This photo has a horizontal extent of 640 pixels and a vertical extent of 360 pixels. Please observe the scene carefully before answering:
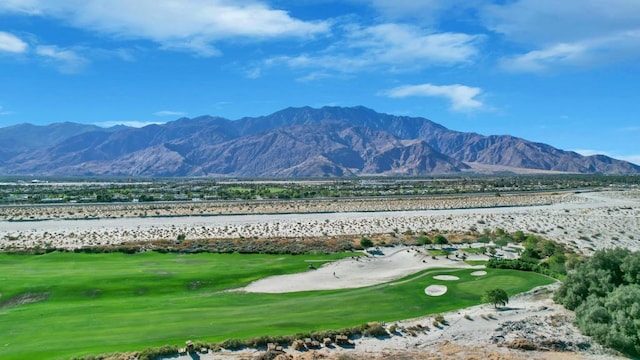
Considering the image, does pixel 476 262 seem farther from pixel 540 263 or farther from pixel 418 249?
pixel 418 249

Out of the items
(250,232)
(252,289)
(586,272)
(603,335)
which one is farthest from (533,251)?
(250,232)

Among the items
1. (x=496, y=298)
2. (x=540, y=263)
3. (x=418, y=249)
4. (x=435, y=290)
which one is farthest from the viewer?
(x=418, y=249)

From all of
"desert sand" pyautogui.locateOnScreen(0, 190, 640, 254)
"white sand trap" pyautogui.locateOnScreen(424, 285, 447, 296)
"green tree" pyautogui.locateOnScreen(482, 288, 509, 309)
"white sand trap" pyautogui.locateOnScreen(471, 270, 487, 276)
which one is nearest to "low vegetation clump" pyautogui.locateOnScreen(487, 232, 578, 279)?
"white sand trap" pyautogui.locateOnScreen(471, 270, 487, 276)

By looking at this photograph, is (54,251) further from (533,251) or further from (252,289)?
(533,251)

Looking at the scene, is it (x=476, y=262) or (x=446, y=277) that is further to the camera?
(x=476, y=262)

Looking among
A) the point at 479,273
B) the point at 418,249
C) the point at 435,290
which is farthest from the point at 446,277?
the point at 418,249

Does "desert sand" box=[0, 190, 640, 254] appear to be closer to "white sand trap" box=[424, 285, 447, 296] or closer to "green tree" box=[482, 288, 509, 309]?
"white sand trap" box=[424, 285, 447, 296]

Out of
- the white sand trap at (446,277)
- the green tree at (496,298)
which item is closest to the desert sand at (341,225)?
the white sand trap at (446,277)
